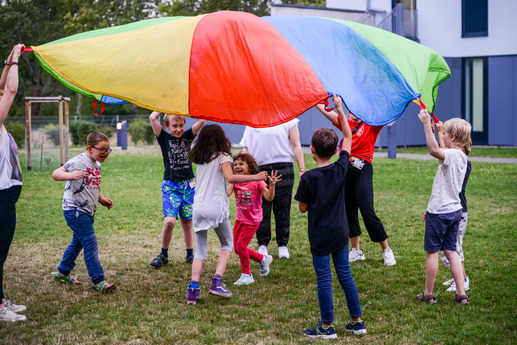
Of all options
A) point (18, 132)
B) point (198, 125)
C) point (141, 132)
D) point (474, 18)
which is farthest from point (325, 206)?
point (141, 132)

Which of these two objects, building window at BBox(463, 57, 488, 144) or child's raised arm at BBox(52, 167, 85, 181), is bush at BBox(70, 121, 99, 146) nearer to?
building window at BBox(463, 57, 488, 144)

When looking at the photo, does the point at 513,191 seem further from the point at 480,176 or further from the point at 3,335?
the point at 3,335

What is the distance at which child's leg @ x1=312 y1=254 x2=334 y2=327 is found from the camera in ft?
15.2

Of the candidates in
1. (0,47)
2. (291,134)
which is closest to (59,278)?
(291,134)

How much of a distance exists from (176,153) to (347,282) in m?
2.77

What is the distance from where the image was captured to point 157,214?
10.6m

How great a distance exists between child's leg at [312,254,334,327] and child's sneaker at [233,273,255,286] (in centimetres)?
167

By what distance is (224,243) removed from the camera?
229 inches

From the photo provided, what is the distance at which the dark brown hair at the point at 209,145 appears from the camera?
18.5 feet

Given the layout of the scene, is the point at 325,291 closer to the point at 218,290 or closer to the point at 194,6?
the point at 218,290

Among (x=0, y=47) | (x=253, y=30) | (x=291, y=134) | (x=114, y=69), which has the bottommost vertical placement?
(x=291, y=134)

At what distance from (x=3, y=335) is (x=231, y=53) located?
9.51 feet

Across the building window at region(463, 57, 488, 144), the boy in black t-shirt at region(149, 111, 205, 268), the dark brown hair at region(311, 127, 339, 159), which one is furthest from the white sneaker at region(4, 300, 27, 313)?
the building window at region(463, 57, 488, 144)

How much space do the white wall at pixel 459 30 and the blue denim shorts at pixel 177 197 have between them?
21.7m
